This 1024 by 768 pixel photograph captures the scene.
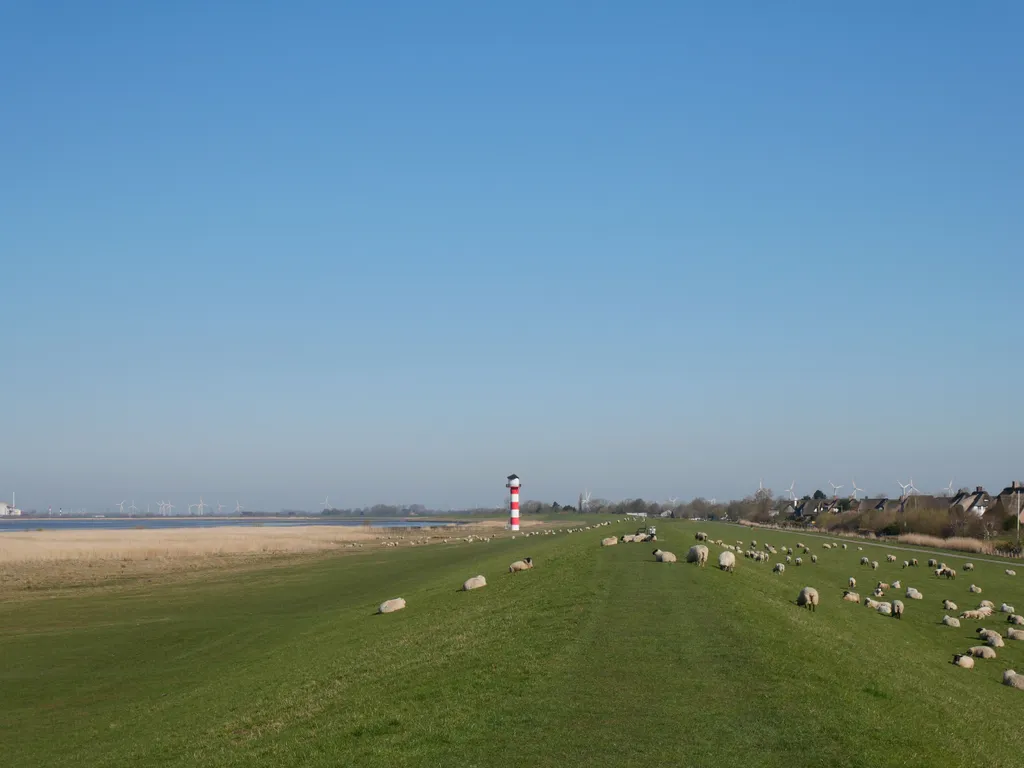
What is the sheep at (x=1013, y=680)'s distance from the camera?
2108cm

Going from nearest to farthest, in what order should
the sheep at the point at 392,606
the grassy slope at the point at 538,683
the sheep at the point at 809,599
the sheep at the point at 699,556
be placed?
the grassy slope at the point at 538,683, the sheep at the point at 809,599, the sheep at the point at 699,556, the sheep at the point at 392,606

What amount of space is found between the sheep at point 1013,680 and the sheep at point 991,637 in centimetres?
559

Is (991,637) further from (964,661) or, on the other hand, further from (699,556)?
(699,556)

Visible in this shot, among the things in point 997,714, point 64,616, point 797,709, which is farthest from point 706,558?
point 64,616

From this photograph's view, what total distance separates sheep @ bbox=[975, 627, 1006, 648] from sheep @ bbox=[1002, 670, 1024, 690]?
5.59 m

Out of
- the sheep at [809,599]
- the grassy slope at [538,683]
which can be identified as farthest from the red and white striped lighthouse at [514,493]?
the sheep at [809,599]

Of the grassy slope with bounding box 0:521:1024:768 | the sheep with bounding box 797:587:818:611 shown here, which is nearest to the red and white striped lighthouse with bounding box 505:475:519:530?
the grassy slope with bounding box 0:521:1024:768

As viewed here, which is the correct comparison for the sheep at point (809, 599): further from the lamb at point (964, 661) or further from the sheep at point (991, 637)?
the sheep at point (991, 637)

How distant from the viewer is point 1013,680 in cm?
2133

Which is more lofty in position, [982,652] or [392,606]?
[392,606]

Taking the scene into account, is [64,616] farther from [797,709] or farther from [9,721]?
[797,709]

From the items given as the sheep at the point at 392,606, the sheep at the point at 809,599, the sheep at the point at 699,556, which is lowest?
the sheep at the point at 392,606

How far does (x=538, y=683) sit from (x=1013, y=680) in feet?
43.4

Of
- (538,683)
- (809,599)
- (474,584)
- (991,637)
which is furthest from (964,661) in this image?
(474,584)
